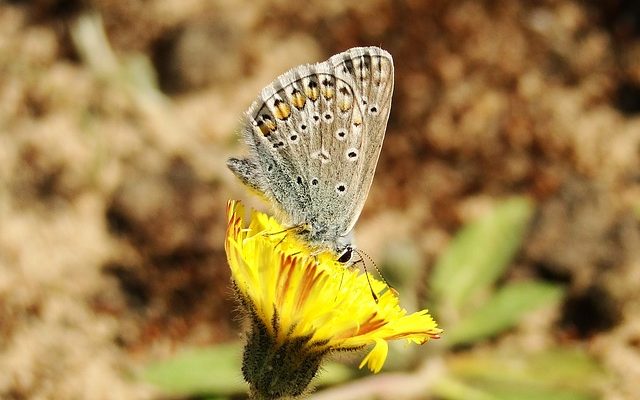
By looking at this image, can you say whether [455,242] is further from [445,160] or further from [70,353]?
[70,353]

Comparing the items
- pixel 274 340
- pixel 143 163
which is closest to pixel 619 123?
pixel 143 163

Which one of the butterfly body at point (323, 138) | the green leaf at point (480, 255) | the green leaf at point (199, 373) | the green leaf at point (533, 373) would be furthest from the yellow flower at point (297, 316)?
the green leaf at point (480, 255)

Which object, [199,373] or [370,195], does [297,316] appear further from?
[370,195]

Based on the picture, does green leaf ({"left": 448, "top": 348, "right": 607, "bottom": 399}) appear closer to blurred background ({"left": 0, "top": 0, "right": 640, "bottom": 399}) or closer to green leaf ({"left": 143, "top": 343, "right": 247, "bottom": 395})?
blurred background ({"left": 0, "top": 0, "right": 640, "bottom": 399})

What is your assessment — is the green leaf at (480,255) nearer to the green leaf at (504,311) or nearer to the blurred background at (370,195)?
the blurred background at (370,195)

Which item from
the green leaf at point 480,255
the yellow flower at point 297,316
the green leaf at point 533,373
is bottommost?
the yellow flower at point 297,316

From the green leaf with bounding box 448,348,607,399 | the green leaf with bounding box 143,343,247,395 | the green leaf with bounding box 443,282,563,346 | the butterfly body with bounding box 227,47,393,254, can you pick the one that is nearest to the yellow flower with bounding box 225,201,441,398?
the butterfly body with bounding box 227,47,393,254

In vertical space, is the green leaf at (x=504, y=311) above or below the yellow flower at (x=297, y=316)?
above
